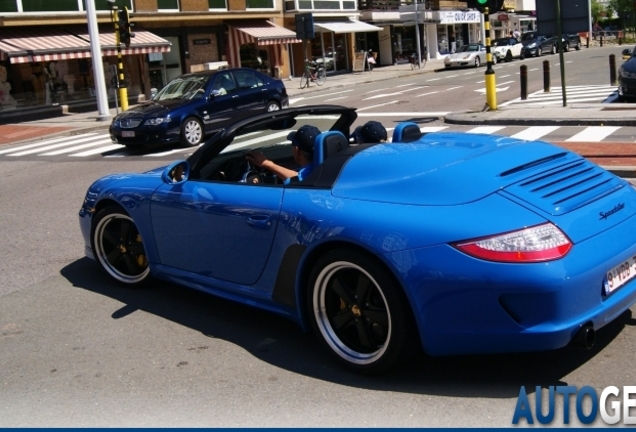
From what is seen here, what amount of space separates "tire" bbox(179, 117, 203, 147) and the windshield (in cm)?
62

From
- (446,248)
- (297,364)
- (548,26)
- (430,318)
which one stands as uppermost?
(548,26)

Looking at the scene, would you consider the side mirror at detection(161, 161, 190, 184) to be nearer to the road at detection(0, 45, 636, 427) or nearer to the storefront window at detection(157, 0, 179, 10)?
the road at detection(0, 45, 636, 427)

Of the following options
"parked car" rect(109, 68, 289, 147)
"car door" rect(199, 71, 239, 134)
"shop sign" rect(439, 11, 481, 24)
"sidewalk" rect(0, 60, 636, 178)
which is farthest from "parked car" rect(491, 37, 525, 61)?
"car door" rect(199, 71, 239, 134)

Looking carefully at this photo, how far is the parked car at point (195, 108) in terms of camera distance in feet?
53.6

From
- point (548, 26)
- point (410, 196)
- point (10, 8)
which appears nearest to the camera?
point (410, 196)

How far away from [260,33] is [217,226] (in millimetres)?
34724

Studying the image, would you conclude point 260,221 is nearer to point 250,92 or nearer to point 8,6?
point 250,92

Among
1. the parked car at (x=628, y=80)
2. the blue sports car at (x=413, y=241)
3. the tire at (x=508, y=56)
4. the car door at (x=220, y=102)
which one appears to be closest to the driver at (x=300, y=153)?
the blue sports car at (x=413, y=241)

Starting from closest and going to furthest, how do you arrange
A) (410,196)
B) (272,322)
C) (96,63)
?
(410,196)
(272,322)
(96,63)

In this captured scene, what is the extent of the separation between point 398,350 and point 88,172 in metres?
10.8

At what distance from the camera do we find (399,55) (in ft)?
180

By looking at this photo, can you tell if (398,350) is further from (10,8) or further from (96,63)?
(10,8)

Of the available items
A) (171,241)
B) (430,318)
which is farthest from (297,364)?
(171,241)

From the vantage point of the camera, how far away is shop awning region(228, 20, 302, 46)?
3812 centimetres
